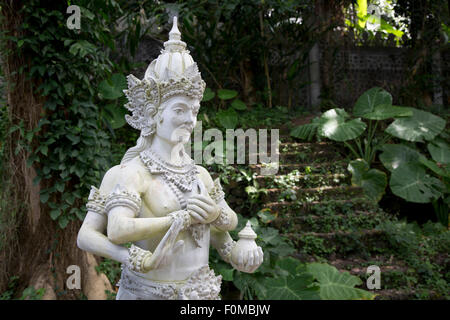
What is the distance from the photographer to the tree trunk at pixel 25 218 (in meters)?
3.55

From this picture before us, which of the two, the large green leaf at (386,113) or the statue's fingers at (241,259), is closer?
the statue's fingers at (241,259)

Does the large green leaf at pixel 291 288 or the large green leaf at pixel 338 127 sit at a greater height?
the large green leaf at pixel 338 127

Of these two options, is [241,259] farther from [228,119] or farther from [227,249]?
[228,119]

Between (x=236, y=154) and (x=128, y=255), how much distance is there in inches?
160

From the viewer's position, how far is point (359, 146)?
6.38 m

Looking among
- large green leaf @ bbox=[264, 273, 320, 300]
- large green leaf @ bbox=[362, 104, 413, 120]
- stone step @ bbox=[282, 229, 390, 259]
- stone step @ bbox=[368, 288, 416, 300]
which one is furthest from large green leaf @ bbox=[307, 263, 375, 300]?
large green leaf @ bbox=[362, 104, 413, 120]

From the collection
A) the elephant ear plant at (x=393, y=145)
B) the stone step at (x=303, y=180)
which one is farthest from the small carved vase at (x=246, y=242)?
the elephant ear plant at (x=393, y=145)

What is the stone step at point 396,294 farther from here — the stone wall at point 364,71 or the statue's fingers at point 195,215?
the stone wall at point 364,71

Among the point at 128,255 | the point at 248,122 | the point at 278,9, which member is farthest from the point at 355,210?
the point at 128,255

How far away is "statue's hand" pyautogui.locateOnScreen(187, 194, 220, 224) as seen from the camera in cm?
163

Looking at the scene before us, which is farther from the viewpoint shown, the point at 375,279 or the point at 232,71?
the point at 232,71

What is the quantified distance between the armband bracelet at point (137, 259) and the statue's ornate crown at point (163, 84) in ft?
1.76

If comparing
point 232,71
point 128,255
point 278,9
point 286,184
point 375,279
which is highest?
point 278,9
